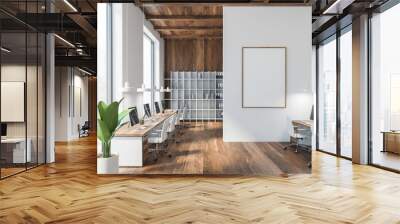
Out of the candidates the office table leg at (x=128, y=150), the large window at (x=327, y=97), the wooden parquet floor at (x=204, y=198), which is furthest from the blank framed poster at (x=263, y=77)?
the office table leg at (x=128, y=150)

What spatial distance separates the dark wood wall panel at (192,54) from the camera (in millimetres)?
5504

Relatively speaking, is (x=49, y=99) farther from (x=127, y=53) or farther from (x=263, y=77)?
(x=263, y=77)

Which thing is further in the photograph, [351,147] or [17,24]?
[351,147]

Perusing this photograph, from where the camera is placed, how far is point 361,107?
6828mm

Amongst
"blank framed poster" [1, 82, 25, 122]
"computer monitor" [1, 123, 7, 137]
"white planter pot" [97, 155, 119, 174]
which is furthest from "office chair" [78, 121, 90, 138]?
"white planter pot" [97, 155, 119, 174]

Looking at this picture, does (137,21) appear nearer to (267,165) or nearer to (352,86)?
(267,165)

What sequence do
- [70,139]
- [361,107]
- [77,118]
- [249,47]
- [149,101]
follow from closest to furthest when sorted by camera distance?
[149,101]
[249,47]
[361,107]
[70,139]
[77,118]

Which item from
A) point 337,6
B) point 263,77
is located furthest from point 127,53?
point 337,6

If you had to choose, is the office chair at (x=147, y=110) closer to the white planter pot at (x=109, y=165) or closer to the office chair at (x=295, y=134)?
the white planter pot at (x=109, y=165)

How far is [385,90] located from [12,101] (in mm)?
6087

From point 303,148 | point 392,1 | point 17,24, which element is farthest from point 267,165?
point 17,24

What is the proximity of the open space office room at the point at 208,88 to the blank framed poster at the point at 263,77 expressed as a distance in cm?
1

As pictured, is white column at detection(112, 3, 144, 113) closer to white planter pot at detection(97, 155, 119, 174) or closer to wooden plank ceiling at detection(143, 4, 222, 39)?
wooden plank ceiling at detection(143, 4, 222, 39)

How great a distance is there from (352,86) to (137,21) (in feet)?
13.2
